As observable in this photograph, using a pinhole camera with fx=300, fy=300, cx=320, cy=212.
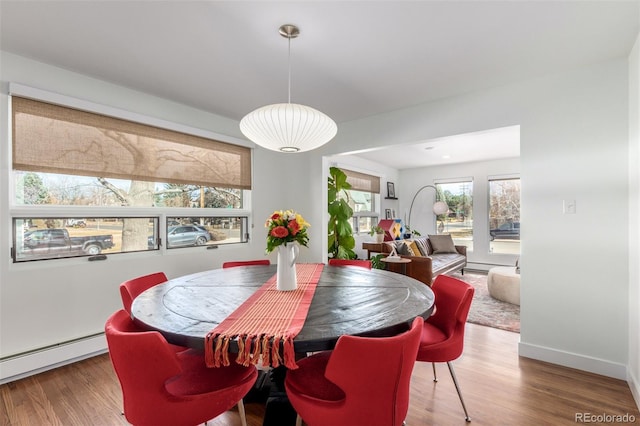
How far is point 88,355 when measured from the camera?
102 inches

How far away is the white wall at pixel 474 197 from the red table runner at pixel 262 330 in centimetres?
611

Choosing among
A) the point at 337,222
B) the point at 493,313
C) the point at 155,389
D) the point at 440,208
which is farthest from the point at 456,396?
the point at 440,208

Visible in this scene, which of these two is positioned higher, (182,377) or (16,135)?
(16,135)

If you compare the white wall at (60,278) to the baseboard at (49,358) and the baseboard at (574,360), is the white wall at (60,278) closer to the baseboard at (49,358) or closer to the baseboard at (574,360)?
the baseboard at (49,358)

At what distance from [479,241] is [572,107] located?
15.4 ft

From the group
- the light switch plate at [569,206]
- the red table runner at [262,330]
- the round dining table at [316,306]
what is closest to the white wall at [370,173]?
the light switch plate at [569,206]

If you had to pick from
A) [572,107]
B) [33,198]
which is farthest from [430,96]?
[33,198]

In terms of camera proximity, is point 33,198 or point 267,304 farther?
point 33,198

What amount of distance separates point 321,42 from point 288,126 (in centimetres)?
70

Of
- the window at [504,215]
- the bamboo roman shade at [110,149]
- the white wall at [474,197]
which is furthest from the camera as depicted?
the white wall at [474,197]

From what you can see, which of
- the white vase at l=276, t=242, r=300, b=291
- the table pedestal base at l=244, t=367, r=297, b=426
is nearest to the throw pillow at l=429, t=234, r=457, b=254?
the table pedestal base at l=244, t=367, r=297, b=426

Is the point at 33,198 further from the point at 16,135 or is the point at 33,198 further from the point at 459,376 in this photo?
the point at 459,376

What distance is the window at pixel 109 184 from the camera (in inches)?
92.4

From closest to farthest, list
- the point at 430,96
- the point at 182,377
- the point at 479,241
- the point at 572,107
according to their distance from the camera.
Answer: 1. the point at 182,377
2. the point at 572,107
3. the point at 430,96
4. the point at 479,241
